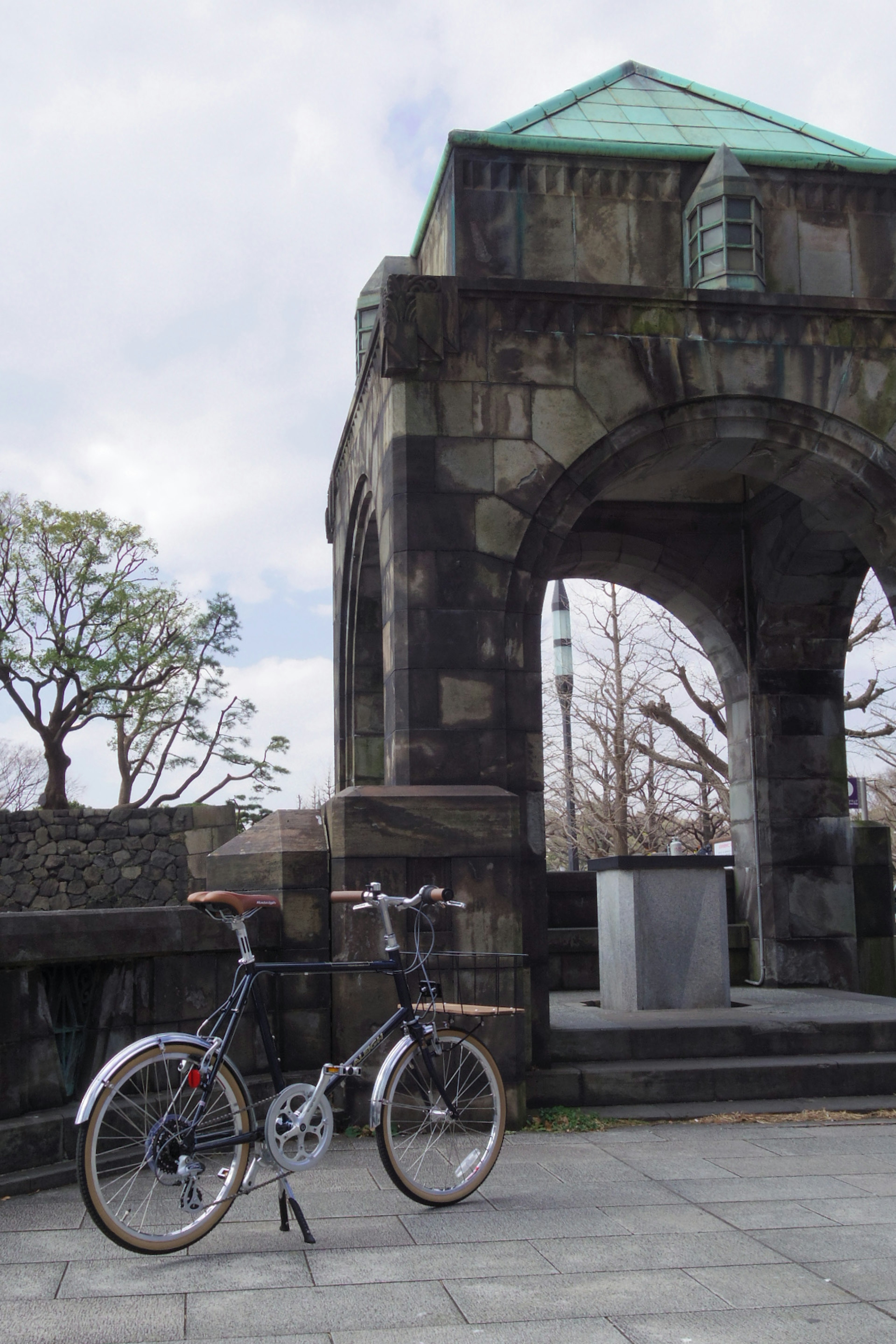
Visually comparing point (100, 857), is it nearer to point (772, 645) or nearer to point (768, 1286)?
point (772, 645)

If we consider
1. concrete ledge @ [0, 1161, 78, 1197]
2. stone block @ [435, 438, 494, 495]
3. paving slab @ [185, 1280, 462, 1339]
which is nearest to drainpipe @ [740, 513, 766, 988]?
stone block @ [435, 438, 494, 495]

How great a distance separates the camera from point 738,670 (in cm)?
1160

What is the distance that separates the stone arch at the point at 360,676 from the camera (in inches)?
441

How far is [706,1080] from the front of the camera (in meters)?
7.22

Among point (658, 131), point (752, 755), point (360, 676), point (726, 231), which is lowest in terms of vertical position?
point (752, 755)

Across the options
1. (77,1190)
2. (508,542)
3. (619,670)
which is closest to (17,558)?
(619,670)

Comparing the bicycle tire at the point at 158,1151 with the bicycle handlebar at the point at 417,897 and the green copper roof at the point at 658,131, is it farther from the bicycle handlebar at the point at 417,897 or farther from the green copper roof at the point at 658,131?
the green copper roof at the point at 658,131

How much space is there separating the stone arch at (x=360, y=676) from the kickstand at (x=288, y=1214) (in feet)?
22.4

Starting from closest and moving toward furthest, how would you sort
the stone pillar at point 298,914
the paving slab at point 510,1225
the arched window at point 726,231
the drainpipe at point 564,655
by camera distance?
the paving slab at point 510,1225, the stone pillar at point 298,914, the arched window at point 726,231, the drainpipe at point 564,655

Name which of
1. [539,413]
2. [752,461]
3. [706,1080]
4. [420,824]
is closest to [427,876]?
[420,824]

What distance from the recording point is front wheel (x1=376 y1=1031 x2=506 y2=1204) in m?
4.80

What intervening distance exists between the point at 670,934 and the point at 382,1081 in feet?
14.4

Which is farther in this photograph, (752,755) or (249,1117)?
(752,755)

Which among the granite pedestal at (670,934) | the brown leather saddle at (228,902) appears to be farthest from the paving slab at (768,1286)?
the granite pedestal at (670,934)
